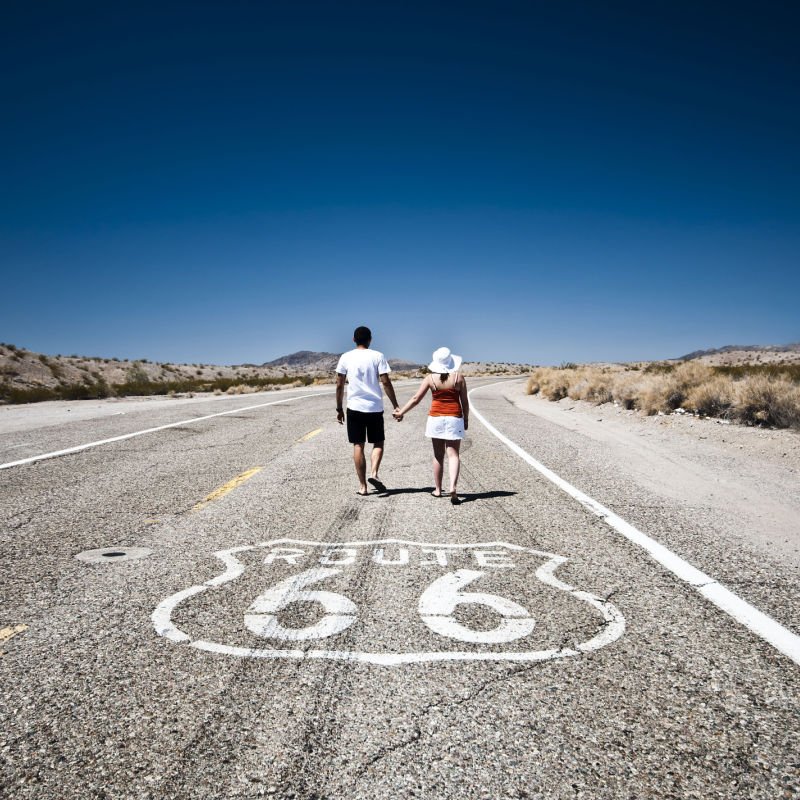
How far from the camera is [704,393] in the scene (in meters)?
14.0

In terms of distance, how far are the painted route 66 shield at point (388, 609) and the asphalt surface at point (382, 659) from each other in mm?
18

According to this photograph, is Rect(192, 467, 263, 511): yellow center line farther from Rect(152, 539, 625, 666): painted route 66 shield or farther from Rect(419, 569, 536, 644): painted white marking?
Rect(419, 569, 536, 644): painted white marking

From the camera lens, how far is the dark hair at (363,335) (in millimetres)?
7160

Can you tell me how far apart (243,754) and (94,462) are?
729 cm

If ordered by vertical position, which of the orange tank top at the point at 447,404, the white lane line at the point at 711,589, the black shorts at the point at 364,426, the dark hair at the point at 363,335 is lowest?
the white lane line at the point at 711,589

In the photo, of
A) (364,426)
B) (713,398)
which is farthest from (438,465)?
(713,398)

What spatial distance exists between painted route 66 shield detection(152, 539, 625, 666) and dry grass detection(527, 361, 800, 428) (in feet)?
32.8

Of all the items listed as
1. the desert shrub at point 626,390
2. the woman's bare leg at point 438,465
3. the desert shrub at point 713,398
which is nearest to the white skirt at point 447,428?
the woman's bare leg at point 438,465

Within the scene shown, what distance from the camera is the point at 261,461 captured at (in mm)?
8531

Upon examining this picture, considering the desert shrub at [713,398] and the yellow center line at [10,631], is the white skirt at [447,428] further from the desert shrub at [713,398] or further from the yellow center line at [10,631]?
the desert shrub at [713,398]

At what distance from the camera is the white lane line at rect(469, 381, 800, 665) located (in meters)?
2.92

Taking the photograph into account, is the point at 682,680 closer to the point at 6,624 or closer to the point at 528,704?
the point at 528,704

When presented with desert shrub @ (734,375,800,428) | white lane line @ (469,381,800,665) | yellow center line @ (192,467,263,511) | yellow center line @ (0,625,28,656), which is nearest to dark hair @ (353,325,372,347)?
yellow center line @ (192,467,263,511)

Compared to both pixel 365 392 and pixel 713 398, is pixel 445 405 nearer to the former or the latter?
pixel 365 392
